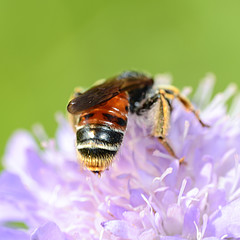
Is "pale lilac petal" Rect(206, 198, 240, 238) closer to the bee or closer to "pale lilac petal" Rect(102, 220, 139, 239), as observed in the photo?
"pale lilac petal" Rect(102, 220, 139, 239)

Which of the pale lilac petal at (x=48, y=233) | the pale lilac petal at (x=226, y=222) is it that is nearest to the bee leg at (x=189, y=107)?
the pale lilac petal at (x=226, y=222)

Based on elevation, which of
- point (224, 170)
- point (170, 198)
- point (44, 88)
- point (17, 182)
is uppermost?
point (44, 88)

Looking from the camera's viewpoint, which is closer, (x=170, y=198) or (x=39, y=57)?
(x=170, y=198)

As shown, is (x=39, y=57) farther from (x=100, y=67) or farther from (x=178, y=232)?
(x=178, y=232)

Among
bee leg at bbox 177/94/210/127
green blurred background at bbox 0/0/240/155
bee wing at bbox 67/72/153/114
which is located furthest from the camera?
green blurred background at bbox 0/0/240/155

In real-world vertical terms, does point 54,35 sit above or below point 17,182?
above

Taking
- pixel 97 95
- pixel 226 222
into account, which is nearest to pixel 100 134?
pixel 97 95

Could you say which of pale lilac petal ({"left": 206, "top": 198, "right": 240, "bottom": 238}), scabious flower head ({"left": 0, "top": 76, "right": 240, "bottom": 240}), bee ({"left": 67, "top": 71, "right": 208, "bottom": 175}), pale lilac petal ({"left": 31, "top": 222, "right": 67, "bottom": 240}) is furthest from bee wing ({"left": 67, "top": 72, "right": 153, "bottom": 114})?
pale lilac petal ({"left": 206, "top": 198, "right": 240, "bottom": 238})

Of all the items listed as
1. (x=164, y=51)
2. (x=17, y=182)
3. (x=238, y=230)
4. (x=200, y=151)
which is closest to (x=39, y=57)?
(x=164, y=51)
